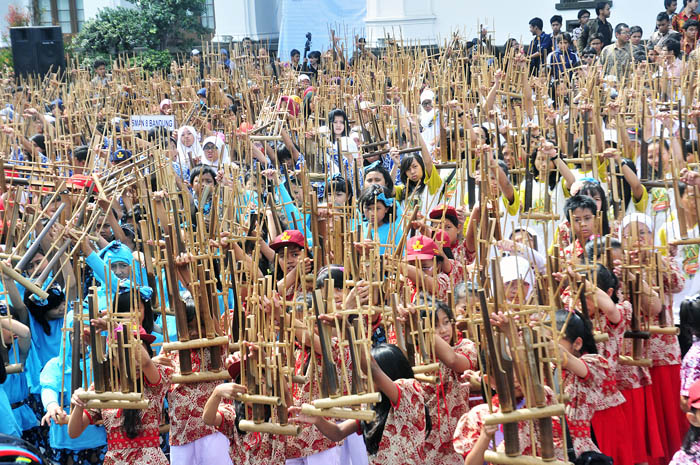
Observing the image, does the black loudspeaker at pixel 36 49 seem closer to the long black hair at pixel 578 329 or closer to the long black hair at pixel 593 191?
the long black hair at pixel 593 191

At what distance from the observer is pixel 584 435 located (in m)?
3.40

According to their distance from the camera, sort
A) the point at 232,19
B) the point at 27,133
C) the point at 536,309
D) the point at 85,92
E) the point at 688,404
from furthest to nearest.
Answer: the point at 232,19, the point at 85,92, the point at 27,133, the point at 688,404, the point at 536,309

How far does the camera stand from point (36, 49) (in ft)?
43.4

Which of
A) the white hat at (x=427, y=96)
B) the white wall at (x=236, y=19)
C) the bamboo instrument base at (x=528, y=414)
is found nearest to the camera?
the bamboo instrument base at (x=528, y=414)

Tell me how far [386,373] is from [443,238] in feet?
4.90

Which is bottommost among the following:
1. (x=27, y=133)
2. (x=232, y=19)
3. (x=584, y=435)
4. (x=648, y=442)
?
(x=648, y=442)

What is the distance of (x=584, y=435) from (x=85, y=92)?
821 centimetres

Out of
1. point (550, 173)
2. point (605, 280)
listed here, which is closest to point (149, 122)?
point (550, 173)

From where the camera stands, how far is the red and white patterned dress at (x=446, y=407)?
343 cm

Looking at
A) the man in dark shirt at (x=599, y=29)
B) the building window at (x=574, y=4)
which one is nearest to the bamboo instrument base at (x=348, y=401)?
the man in dark shirt at (x=599, y=29)

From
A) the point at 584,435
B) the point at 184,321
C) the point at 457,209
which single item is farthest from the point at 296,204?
the point at 584,435

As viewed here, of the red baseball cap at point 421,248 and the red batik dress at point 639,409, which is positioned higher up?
the red baseball cap at point 421,248

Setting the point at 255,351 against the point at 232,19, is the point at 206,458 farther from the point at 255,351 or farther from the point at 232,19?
the point at 232,19

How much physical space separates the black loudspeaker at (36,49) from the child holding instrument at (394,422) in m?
10.8
